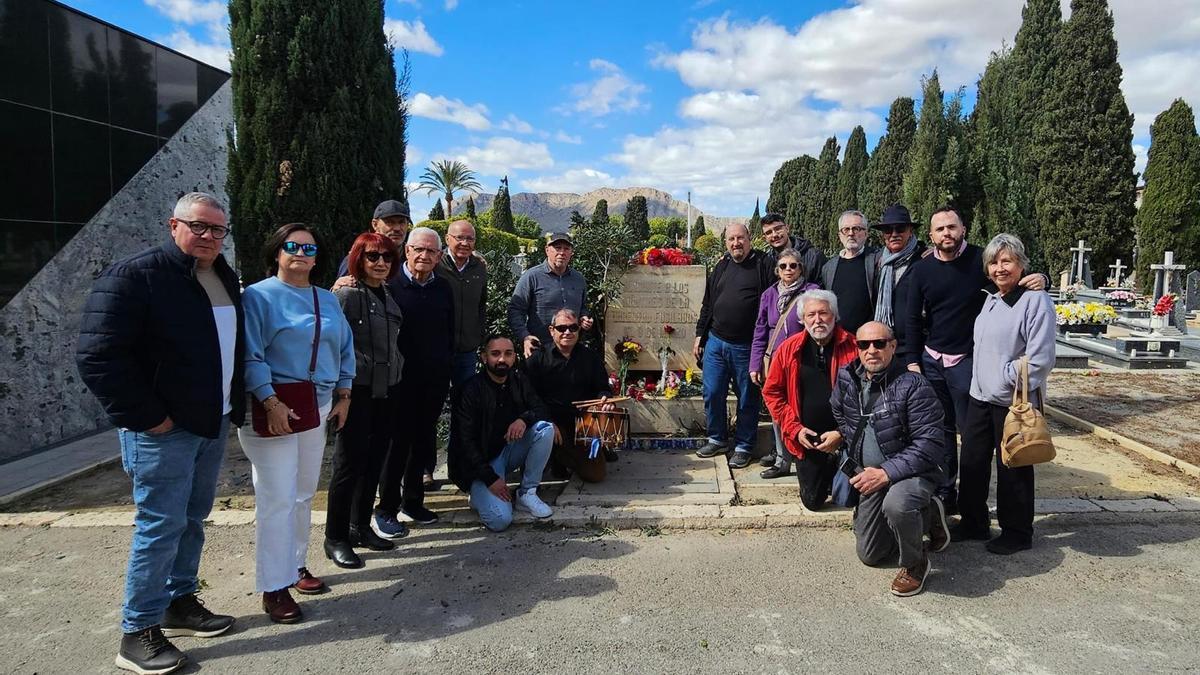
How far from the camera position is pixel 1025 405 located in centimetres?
350

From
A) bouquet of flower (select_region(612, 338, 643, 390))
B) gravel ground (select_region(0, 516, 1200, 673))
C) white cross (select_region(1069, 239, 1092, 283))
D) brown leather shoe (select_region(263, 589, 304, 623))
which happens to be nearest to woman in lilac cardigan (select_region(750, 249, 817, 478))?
gravel ground (select_region(0, 516, 1200, 673))

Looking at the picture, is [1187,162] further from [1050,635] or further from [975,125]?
[1050,635]

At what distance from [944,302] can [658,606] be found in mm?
2473

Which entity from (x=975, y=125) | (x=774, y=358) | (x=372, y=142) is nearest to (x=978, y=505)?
(x=774, y=358)

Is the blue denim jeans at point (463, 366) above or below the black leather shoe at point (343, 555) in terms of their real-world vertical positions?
above

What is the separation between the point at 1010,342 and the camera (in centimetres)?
367

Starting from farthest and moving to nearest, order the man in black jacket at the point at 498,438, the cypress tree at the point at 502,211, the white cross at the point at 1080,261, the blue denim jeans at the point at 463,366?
the cypress tree at the point at 502,211 → the white cross at the point at 1080,261 → the blue denim jeans at the point at 463,366 → the man in black jacket at the point at 498,438

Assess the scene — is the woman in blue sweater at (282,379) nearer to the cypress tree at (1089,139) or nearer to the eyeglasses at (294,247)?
the eyeglasses at (294,247)

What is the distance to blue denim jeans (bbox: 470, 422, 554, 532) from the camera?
4.16 m

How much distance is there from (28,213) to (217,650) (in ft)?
17.4

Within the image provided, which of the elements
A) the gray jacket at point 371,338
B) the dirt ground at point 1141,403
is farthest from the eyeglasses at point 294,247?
the dirt ground at point 1141,403

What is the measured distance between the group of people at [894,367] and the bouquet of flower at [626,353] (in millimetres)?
1141

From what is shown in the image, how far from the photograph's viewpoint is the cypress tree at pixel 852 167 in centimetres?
3462

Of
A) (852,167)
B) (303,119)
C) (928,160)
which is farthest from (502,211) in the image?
(303,119)
